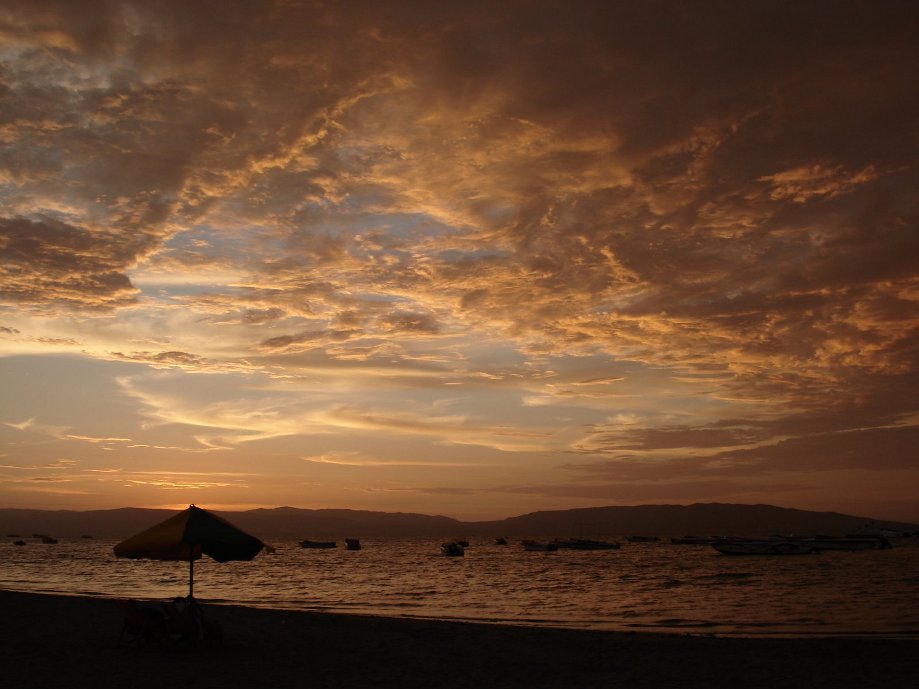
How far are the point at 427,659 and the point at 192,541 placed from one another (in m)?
6.10

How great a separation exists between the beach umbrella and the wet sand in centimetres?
219

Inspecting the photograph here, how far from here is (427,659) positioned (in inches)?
643

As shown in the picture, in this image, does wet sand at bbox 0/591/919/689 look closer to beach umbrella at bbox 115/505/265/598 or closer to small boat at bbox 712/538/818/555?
beach umbrella at bbox 115/505/265/598

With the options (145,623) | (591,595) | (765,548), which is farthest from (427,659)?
(765,548)

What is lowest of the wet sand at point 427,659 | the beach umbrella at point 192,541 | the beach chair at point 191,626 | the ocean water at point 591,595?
the ocean water at point 591,595

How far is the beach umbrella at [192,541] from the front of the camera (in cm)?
1419

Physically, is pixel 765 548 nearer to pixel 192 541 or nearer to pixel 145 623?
pixel 145 623

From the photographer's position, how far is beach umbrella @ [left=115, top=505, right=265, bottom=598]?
46.5ft

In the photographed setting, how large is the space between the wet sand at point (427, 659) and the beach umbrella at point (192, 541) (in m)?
2.19

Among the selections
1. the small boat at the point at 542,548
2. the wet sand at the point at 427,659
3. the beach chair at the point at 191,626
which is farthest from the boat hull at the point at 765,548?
the beach chair at the point at 191,626

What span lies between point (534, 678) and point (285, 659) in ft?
18.0

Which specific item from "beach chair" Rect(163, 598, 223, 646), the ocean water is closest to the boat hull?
the ocean water

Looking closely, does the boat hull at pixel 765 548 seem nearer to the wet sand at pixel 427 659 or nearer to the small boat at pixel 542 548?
the small boat at pixel 542 548

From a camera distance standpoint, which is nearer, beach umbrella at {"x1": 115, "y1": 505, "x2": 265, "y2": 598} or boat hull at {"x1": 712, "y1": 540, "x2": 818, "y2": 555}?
beach umbrella at {"x1": 115, "y1": 505, "x2": 265, "y2": 598}
